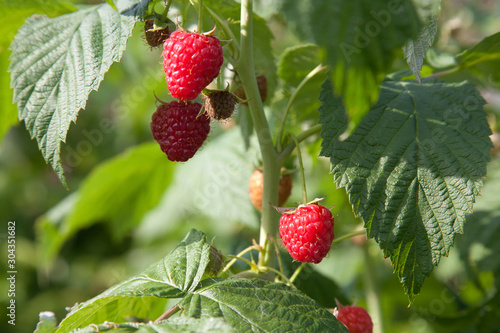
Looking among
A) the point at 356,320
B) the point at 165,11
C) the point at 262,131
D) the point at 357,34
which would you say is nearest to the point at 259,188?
the point at 262,131

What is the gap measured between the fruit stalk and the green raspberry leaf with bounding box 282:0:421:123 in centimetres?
34

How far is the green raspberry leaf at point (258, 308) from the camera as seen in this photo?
2.98ft

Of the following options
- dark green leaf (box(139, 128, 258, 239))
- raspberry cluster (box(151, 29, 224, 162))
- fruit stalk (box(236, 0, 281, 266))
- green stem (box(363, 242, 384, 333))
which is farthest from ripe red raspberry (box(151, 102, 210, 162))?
green stem (box(363, 242, 384, 333))

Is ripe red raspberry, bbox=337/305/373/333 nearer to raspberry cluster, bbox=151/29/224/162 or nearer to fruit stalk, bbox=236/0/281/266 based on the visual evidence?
fruit stalk, bbox=236/0/281/266

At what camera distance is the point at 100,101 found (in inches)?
161

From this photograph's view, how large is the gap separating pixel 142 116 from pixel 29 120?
266 cm

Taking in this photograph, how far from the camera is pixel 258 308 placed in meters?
0.94

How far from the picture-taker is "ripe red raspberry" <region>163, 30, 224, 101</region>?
98cm

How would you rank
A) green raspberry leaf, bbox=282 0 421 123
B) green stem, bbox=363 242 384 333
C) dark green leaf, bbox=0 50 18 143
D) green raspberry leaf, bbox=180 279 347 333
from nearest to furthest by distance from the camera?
green raspberry leaf, bbox=282 0 421 123 < green raspberry leaf, bbox=180 279 347 333 < dark green leaf, bbox=0 50 18 143 < green stem, bbox=363 242 384 333

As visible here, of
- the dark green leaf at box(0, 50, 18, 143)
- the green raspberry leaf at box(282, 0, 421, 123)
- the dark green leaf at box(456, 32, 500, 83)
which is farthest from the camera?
the dark green leaf at box(0, 50, 18, 143)

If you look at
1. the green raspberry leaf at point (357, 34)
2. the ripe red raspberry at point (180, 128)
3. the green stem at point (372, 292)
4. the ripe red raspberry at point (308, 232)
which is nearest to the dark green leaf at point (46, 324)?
the ripe red raspberry at point (180, 128)

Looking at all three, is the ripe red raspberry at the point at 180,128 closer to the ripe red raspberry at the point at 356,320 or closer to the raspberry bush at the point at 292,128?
the raspberry bush at the point at 292,128

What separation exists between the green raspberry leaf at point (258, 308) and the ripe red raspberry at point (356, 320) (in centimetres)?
20

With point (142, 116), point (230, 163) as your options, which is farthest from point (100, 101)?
point (230, 163)
